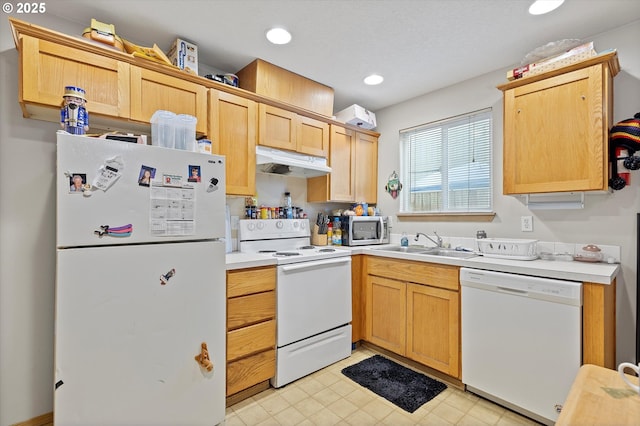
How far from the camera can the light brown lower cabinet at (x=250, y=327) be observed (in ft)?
6.25

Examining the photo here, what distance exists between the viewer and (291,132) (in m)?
2.59

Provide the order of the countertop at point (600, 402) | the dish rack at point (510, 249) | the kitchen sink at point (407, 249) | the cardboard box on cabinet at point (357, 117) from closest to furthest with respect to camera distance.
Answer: the countertop at point (600, 402) < the dish rack at point (510, 249) < the kitchen sink at point (407, 249) < the cardboard box on cabinet at point (357, 117)

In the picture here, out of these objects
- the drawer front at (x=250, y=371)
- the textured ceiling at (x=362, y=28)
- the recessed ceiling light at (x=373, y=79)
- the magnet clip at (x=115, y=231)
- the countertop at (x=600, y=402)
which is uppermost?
the textured ceiling at (x=362, y=28)

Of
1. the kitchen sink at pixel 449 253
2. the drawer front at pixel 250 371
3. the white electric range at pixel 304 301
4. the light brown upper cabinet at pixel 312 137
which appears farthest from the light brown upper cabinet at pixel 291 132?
the drawer front at pixel 250 371

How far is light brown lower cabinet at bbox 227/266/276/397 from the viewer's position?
1904 mm

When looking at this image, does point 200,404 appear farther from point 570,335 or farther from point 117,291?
point 570,335

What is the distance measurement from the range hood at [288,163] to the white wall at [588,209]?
45.1 inches

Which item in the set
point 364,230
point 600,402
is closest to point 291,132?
point 364,230

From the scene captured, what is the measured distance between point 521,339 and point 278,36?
2.45 m

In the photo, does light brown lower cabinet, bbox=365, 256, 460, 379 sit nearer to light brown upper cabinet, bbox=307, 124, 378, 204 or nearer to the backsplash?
the backsplash

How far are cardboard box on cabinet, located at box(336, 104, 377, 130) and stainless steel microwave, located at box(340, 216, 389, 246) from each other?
976 mm

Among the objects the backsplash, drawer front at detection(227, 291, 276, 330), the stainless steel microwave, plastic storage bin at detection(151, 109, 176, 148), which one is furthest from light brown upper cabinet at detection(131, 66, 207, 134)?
the backsplash

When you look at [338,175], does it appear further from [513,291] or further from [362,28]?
[513,291]

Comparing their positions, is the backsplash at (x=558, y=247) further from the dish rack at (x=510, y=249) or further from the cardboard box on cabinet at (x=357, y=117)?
the cardboard box on cabinet at (x=357, y=117)
